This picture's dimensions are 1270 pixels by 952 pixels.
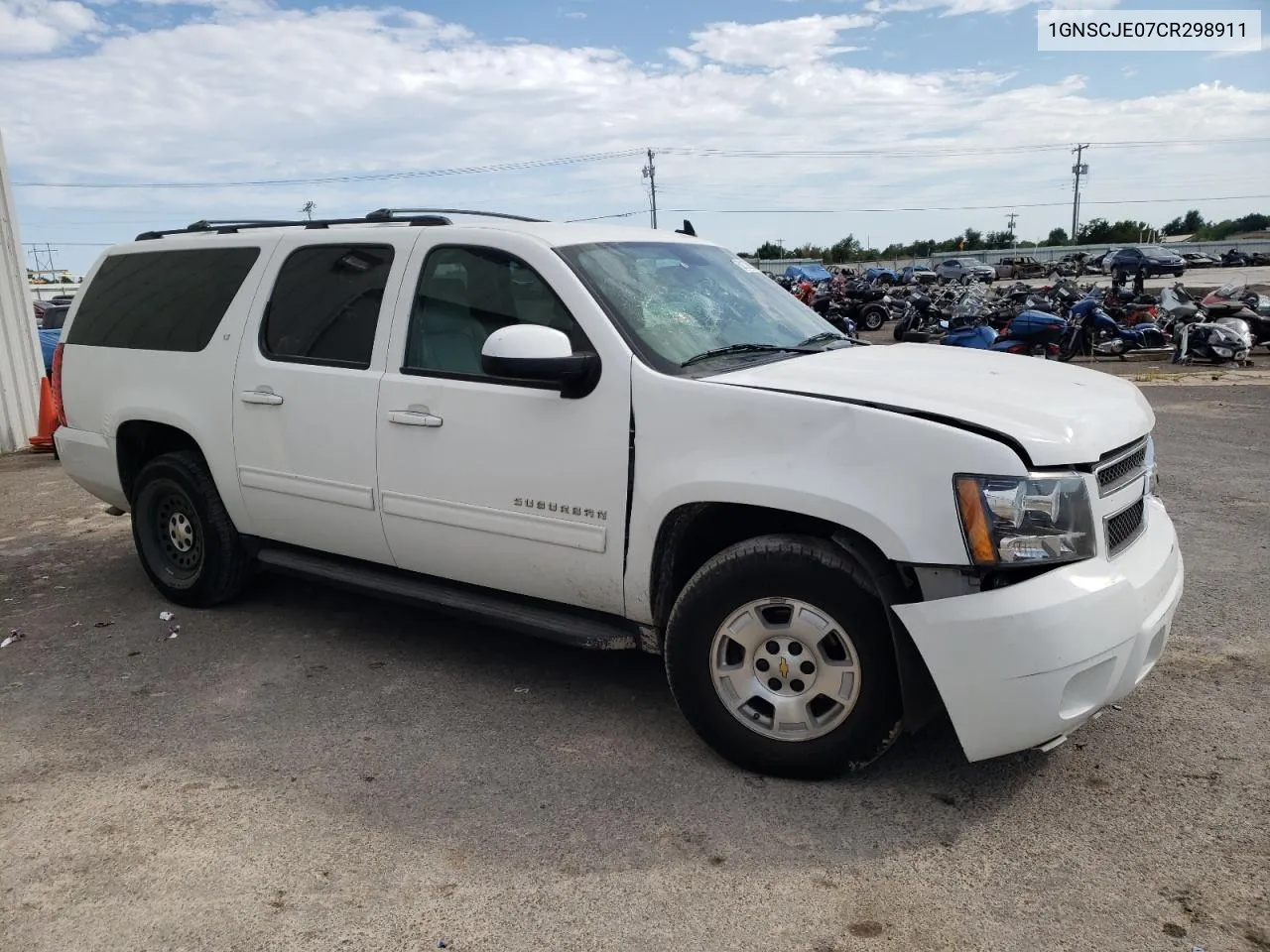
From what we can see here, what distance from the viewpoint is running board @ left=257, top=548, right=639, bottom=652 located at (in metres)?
3.74

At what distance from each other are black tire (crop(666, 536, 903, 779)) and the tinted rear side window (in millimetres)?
2914

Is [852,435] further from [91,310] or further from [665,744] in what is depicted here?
[91,310]

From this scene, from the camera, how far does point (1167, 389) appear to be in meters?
13.1

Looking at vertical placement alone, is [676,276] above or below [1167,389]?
above

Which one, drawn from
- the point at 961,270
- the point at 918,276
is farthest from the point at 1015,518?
the point at 961,270

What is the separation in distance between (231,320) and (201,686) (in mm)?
1705

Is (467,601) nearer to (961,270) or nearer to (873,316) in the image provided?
(873,316)

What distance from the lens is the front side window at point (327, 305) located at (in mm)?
4324

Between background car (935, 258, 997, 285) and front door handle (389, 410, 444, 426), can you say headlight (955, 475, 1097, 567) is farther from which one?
background car (935, 258, 997, 285)

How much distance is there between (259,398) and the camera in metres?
4.61

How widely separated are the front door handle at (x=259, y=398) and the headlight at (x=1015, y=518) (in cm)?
303

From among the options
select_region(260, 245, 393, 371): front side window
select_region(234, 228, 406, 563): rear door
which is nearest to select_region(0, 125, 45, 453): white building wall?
select_region(234, 228, 406, 563): rear door

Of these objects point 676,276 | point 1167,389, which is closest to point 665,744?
point 676,276

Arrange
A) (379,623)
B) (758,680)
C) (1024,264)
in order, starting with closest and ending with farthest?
(758,680) → (379,623) → (1024,264)
